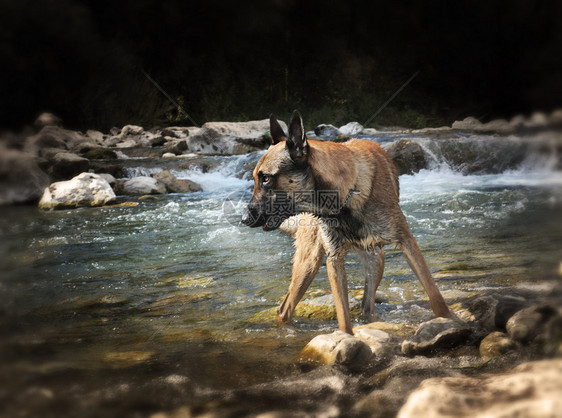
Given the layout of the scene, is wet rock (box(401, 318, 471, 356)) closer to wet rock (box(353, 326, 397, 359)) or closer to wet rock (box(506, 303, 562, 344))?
wet rock (box(353, 326, 397, 359))

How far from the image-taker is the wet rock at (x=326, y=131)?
16062mm

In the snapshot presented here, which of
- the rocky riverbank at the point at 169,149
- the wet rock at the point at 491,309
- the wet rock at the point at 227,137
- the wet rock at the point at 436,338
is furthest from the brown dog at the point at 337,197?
the wet rock at the point at 227,137

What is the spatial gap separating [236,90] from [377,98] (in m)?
6.63

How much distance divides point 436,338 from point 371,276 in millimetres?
1161

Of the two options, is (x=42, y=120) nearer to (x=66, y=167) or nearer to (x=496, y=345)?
(x=496, y=345)

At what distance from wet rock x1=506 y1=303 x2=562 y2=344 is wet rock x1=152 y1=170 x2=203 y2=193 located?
11184mm

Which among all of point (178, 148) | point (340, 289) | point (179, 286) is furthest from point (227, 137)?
point (340, 289)

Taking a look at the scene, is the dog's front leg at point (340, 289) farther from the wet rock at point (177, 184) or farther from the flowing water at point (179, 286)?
the wet rock at point (177, 184)

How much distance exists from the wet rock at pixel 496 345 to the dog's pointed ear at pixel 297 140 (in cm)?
169

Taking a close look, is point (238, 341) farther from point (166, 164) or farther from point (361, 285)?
point (166, 164)

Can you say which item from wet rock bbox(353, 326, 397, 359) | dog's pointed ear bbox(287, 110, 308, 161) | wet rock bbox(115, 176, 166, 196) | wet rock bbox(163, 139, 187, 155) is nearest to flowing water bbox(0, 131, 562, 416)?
wet rock bbox(353, 326, 397, 359)

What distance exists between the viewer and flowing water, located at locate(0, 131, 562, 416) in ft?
8.41

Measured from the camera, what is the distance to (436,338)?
122 inches

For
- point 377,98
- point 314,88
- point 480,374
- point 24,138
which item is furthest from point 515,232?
point 377,98
